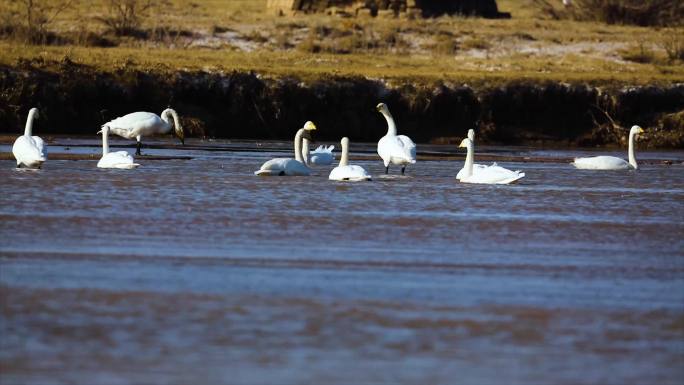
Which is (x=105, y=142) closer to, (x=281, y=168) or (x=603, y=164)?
(x=281, y=168)

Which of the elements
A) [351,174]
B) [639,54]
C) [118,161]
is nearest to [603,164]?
[351,174]

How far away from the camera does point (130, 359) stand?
7.36 meters

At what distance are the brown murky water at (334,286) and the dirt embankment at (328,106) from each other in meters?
11.6

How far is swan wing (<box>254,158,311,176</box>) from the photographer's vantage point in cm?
1892

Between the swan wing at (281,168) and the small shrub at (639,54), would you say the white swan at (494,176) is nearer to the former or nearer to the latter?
the swan wing at (281,168)

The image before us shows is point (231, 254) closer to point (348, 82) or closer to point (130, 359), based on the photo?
point (130, 359)

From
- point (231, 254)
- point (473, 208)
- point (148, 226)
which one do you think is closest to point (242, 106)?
point (473, 208)

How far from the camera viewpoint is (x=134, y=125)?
22922mm

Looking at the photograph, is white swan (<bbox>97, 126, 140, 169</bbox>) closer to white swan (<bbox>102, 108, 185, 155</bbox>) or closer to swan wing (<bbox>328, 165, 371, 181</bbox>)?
swan wing (<bbox>328, 165, 371, 181</bbox>)

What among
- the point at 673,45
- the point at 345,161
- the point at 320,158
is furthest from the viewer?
the point at 673,45

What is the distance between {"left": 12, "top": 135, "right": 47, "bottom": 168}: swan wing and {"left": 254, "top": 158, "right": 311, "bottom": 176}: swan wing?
8.67 ft

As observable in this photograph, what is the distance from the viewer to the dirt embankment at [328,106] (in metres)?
28.2

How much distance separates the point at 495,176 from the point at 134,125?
6.98 metres

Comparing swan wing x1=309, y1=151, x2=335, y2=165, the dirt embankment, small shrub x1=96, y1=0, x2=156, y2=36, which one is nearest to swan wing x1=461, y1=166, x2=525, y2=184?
swan wing x1=309, y1=151, x2=335, y2=165
